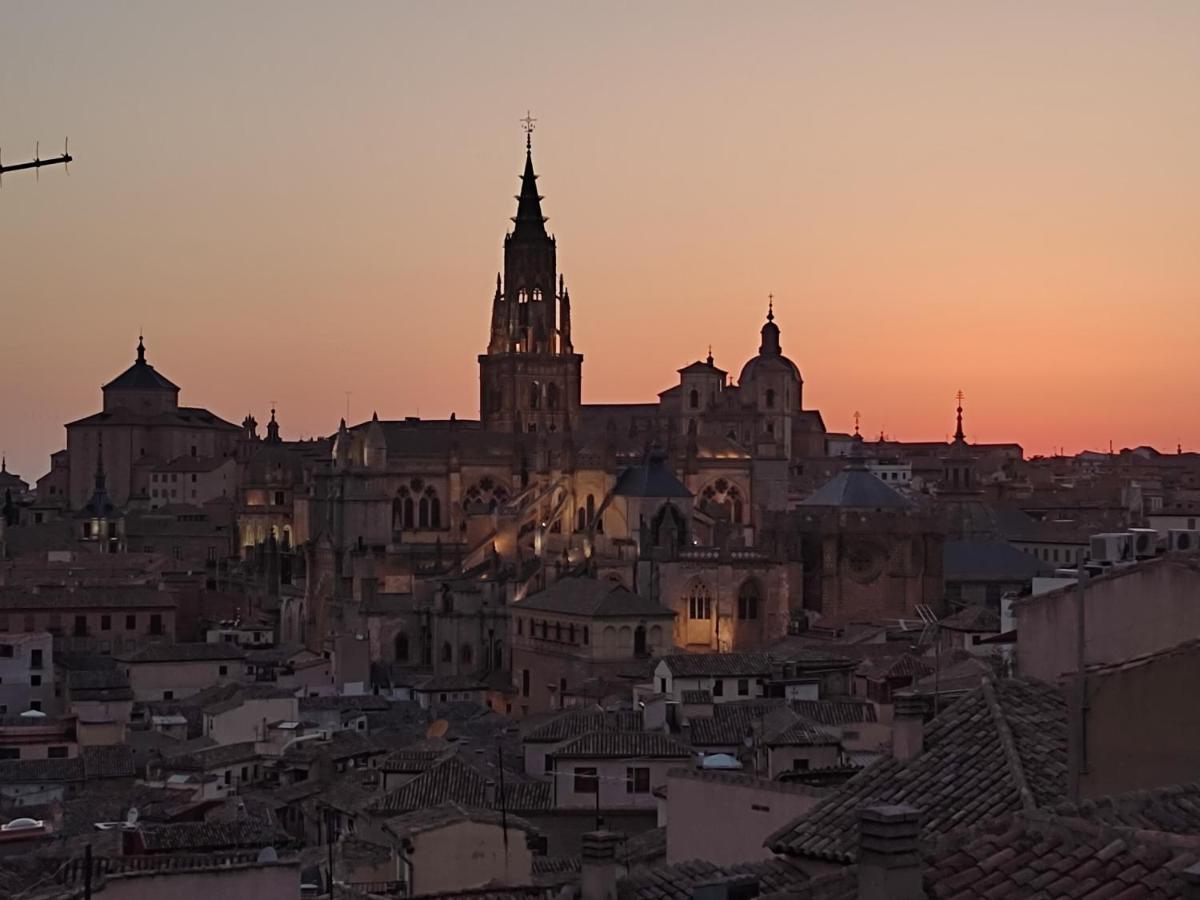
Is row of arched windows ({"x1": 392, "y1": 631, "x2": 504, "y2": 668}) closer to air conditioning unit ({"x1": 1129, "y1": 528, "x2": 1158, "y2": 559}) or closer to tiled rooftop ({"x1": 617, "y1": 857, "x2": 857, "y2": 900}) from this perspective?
air conditioning unit ({"x1": 1129, "y1": 528, "x2": 1158, "y2": 559})

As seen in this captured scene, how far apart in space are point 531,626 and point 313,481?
25.3 metres

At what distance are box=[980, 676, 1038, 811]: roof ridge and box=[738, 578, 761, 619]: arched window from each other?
50843 mm

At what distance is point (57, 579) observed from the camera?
68.0 metres

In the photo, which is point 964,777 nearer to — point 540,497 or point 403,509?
point 540,497

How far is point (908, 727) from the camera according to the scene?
11.3 m

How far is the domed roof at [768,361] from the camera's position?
10988cm

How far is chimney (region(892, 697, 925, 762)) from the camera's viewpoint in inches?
440

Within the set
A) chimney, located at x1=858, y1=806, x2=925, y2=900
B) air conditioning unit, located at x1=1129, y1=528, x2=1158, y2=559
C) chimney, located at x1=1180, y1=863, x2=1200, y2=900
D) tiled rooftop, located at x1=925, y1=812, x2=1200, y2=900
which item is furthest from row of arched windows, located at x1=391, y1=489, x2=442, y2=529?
chimney, located at x1=1180, y1=863, x2=1200, y2=900

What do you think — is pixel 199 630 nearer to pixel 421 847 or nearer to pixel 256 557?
pixel 256 557

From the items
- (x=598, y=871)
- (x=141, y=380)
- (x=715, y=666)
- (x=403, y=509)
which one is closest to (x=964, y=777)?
(x=598, y=871)

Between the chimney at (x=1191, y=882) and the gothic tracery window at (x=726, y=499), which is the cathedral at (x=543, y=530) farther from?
the chimney at (x=1191, y=882)

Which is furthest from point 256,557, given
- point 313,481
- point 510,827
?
point 510,827

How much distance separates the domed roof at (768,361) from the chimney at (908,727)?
98.4 metres

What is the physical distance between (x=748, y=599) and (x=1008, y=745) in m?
52.2
